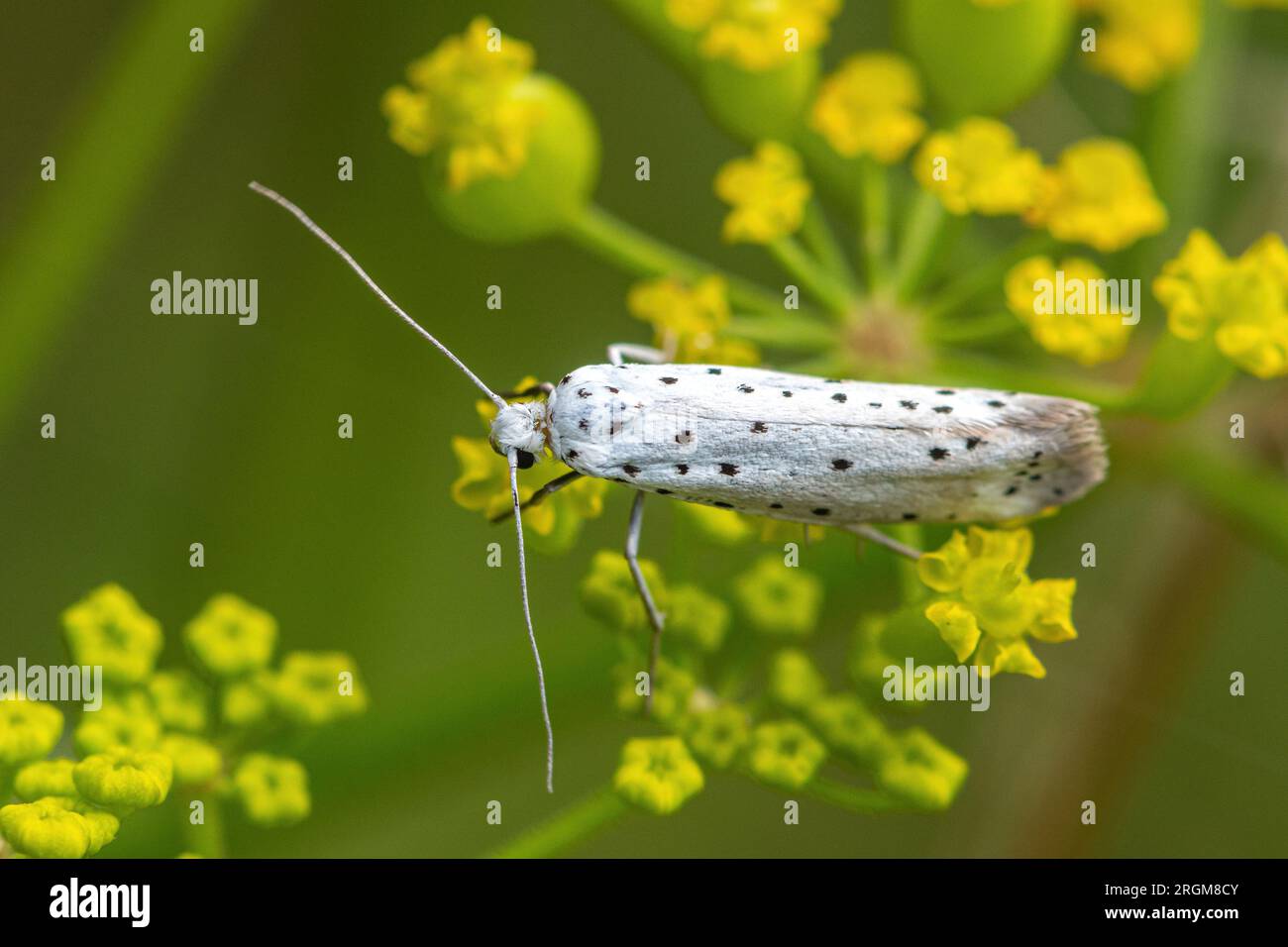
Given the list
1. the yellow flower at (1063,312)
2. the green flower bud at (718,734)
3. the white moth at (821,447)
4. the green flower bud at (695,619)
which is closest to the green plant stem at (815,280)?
the white moth at (821,447)

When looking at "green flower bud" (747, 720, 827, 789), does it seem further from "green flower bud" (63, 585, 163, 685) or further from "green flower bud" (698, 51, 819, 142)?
"green flower bud" (698, 51, 819, 142)

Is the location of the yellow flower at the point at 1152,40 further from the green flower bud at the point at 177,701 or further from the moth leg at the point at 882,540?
the green flower bud at the point at 177,701

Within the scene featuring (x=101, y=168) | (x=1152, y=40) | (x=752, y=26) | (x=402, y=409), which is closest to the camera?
(x=752, y=26)

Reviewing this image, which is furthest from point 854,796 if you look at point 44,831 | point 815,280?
point 44,831

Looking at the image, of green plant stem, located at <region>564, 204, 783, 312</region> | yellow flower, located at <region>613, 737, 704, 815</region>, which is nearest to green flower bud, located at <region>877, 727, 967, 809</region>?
yellow flower, located at <region>613, 737, 704, 815</region>

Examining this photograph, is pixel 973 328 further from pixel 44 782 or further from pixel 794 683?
pixel 44 782

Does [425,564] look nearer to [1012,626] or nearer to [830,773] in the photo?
[830,773]
